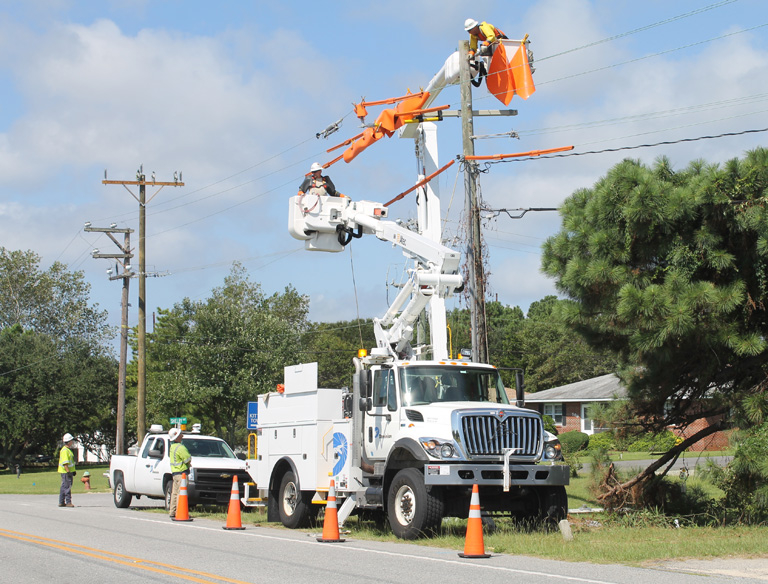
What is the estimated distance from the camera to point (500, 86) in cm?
1900

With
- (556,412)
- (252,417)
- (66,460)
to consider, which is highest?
(556,412)

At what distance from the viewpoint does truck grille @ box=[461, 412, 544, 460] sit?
13.1 m

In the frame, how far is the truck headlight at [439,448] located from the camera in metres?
12.9

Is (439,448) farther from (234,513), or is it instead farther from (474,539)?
(234,513)

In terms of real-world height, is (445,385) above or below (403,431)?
above

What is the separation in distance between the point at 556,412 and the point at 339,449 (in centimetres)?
3737

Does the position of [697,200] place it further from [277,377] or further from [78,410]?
[78,410]

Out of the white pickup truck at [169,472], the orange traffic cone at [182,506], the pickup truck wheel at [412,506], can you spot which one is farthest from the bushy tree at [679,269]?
the white pickup truck at [169,472]

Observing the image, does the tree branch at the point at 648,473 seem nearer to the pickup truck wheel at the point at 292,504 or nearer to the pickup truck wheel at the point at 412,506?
the pickup truck wheel at the point at 412,506

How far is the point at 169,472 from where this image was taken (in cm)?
2052

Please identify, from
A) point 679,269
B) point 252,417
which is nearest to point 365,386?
point 679,269

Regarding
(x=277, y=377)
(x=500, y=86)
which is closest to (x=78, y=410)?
(x=277, y=377)

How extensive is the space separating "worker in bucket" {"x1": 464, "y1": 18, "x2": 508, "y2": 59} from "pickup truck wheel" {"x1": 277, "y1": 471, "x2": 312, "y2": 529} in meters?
9.30

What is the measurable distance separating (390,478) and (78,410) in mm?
51855
